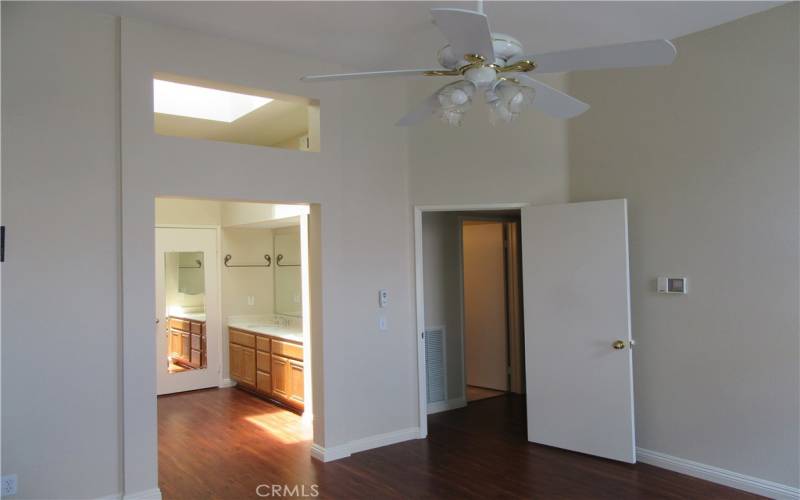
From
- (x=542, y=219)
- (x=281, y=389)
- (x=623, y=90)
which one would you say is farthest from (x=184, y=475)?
(x=623, y=90)

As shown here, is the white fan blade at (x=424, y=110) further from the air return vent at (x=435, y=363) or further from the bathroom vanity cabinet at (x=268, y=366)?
the bathroom vanity cabinet at (x=268, y=366)

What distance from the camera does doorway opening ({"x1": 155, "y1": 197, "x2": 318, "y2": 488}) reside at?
5688 millimetres

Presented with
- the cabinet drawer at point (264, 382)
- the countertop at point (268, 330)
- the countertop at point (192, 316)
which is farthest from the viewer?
the countertop at point (192, 316)

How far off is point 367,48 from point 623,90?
75.6 inches

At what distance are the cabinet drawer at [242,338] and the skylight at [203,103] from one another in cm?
239

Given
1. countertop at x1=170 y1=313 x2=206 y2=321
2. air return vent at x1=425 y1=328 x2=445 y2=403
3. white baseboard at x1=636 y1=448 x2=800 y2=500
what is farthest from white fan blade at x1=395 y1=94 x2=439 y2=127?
countertop at x1=170 y1=313 x2=206 y2=321

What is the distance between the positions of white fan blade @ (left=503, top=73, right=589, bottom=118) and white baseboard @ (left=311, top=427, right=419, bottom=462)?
2.87m

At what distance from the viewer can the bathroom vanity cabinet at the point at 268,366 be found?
18.4 ft

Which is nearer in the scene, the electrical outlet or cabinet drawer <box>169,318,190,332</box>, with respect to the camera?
the electrical outlet

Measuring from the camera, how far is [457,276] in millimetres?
5727

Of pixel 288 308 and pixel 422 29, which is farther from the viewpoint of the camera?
pixel 288 308

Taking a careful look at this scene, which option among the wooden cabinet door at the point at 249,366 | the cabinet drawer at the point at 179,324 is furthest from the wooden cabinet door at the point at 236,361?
the cabinet drawer at the point at 179,324

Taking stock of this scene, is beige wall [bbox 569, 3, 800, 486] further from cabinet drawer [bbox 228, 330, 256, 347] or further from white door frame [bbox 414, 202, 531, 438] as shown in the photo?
cabinet drawer [bbox 228, 330, 256, 347]

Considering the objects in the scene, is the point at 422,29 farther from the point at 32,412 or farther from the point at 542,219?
the point at 32,412
